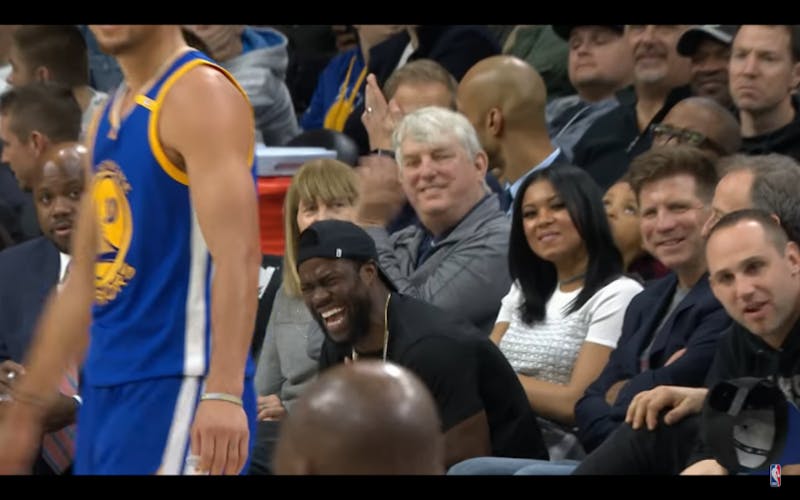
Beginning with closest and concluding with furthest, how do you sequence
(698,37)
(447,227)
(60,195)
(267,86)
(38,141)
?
(60,195), (447,227), (38,141), (698,37), (267,86)

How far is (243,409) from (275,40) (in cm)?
549

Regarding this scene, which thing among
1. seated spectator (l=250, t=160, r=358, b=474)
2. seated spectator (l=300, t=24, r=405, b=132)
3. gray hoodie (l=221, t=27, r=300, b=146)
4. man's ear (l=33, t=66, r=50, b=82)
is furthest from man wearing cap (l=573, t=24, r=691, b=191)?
man's ear (l=33, t=66, r=50, b=82)

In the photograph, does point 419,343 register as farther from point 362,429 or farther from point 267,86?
point 267,86

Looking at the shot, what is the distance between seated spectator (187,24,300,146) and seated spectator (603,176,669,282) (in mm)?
2486

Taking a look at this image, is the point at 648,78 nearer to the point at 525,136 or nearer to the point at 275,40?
the point at 525,136

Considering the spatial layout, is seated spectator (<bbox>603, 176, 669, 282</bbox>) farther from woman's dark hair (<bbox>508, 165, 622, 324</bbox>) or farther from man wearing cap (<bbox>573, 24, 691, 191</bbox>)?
man wearing cap (<bbox>573, 24, 691, 191</bbox>)

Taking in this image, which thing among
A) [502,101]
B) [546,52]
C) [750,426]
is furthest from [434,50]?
[750,426]

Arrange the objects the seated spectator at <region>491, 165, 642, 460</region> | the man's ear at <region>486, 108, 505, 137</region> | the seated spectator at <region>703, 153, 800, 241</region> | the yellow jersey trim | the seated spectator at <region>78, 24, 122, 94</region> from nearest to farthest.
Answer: the yellow jersey trim
the seated spectator at <region>703, 153, 800, 241</region>
the seated spectator at <region>491, 165, 642, 460</region>
the man's ear at <region>486, 108, 505, 137</region>
the seated spectator at <region>78, 24, 122, 94</region>

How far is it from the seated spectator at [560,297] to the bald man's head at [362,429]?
3.42 meters

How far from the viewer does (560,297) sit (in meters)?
5.70

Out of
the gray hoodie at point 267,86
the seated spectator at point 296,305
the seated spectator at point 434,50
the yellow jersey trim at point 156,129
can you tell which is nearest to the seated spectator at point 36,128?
the seated spectator at point 296,305

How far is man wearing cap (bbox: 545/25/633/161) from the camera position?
7488mm

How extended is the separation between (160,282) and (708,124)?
123 inches

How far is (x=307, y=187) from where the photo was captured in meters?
6.07
